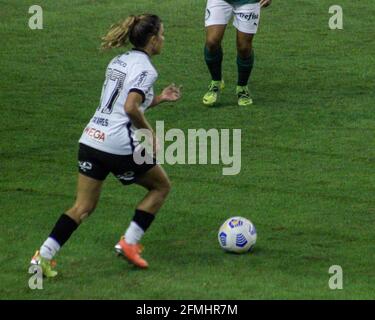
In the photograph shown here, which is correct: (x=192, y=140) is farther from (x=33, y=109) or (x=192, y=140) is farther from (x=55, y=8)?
(x=55, y=8)

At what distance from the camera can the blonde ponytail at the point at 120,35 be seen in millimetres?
9688

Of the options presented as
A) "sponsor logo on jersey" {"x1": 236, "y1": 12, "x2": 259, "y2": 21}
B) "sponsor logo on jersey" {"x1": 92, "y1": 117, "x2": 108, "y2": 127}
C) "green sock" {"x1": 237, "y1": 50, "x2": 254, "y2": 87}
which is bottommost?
"sponsor logo on jersey" {"x1": 92, "y1": 117, "x2": 108, "y2": 127}

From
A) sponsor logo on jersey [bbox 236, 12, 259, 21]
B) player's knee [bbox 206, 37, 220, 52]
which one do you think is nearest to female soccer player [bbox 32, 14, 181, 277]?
sponsor logo on jersey [bbox 236, 12, 259, 21]

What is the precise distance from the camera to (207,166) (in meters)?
13.1

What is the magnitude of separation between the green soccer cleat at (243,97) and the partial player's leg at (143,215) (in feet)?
19.3

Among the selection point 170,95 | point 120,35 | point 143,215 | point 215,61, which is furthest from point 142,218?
point 215,61

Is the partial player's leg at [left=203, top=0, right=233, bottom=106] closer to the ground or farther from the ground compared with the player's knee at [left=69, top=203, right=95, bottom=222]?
farther from the ground

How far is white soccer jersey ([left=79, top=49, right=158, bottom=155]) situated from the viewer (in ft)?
31.1

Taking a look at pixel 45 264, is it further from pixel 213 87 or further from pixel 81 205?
pixel 213 87

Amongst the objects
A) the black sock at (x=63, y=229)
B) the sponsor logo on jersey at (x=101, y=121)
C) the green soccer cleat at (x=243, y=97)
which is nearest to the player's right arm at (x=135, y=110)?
the sponsor logo on jersey at (x=101, y=121)

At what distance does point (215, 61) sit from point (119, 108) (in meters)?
5.95

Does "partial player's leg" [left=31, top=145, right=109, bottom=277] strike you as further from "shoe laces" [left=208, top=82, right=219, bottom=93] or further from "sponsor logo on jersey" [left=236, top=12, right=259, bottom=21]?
"shoe laces" [left=208, top=82, right=219, bottom=93]

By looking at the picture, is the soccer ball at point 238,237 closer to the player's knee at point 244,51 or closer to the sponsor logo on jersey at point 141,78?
the sponsor logo on jersey at point 141,78
